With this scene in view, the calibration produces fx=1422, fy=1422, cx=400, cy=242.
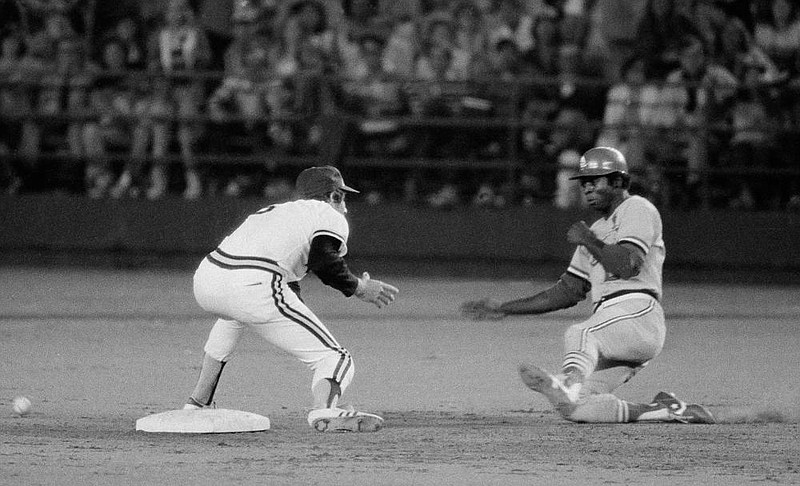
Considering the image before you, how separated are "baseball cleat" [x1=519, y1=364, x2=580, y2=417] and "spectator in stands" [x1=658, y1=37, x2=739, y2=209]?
8.43 meters

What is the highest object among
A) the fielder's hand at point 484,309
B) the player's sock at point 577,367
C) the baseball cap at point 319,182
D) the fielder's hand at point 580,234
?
the baseball cap at point 319,182

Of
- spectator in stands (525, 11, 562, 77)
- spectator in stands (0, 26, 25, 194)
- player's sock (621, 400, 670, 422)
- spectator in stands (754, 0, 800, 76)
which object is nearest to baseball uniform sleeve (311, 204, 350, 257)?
player's sock (621, 400, 670, 422)

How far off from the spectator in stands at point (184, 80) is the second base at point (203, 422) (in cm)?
927

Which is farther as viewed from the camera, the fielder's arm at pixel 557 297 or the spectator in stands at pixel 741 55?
the spectator in stands at pixel 741 55

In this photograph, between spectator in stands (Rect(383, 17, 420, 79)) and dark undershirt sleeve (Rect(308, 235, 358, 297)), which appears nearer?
dark undershirt sleeve (Rect(308, 235, 358, 297))

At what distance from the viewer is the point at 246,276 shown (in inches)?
278

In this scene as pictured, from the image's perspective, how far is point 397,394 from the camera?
8.73m

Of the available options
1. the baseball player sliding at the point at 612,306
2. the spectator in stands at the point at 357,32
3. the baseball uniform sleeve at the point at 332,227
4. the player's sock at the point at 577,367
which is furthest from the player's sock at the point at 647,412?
the spectator in stands at the point at 357,32

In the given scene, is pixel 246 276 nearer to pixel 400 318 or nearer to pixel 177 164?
pixel 400 318

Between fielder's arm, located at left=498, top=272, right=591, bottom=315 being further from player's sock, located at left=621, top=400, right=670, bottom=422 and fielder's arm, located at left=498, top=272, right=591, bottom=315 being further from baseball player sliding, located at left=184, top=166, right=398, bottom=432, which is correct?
baseball player sliding, located at left=184, top=166, right=398, bottom=432

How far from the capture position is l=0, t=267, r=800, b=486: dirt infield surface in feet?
20.4

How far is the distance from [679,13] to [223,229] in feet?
18.5

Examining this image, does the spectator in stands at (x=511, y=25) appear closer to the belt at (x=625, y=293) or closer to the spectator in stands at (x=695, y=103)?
the spectator in stands at (x=695, y=103)

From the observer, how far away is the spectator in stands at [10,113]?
16625 millimetres
